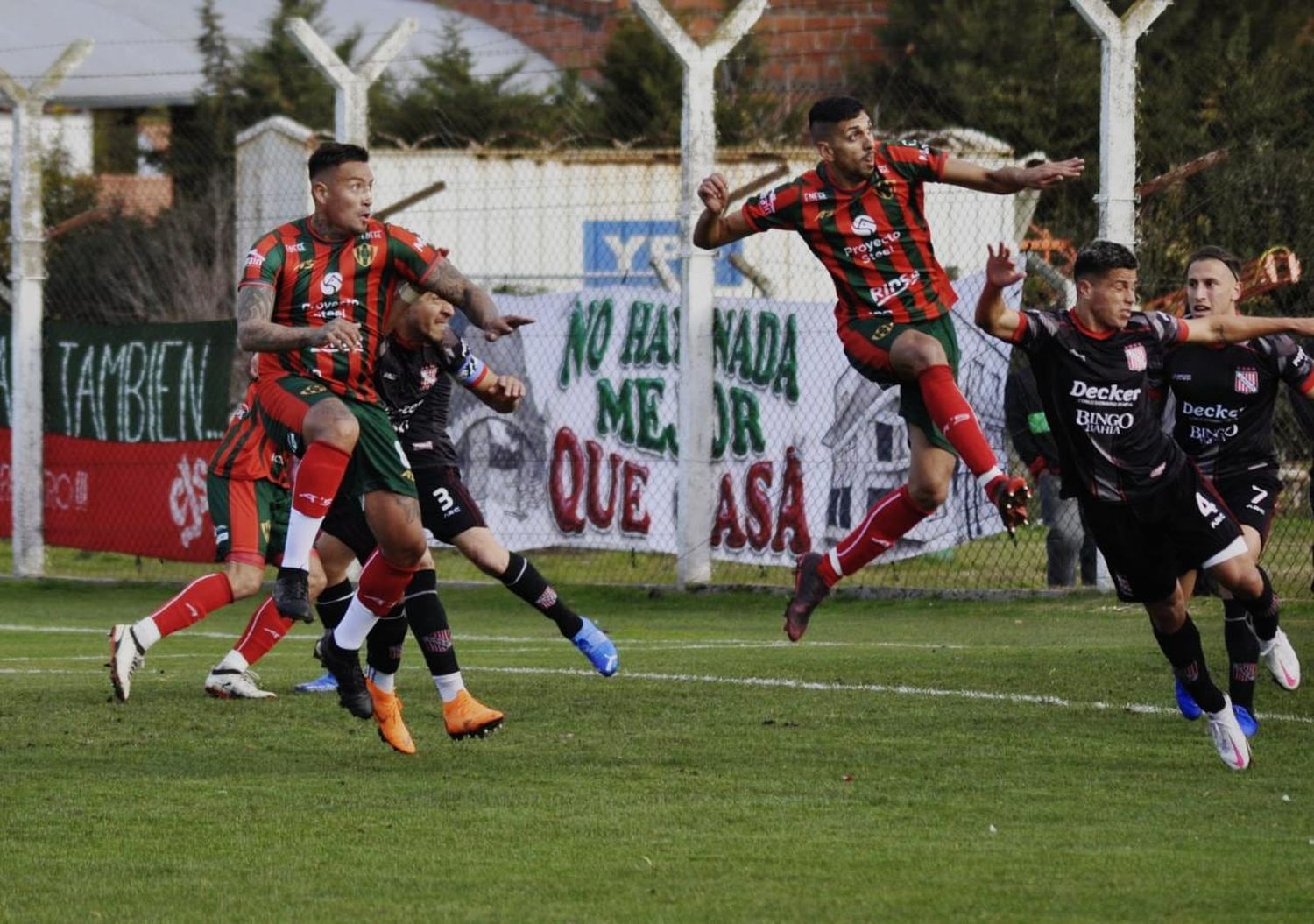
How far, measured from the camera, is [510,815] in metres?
6.85

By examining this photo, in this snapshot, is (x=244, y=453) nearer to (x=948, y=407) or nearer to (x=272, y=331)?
(x=272, y=331)

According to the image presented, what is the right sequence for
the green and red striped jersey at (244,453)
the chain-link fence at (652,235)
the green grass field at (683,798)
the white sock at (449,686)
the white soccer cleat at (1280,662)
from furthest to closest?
the chain-link fence at (652,235), the green and red striped jersey at (244,453), the white soccer cleat at (1280,662), the white sock at (449,686), the green grass field at (683,798)

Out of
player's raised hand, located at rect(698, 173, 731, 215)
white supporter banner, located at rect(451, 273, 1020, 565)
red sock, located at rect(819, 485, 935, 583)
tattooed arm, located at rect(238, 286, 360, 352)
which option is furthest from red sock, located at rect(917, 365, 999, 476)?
white supporter banner, located at rect(451, 273, 1020, 565)

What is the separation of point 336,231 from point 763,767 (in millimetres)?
2765

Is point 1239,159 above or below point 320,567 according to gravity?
above

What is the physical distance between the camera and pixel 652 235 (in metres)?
25.8

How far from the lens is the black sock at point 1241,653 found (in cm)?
863

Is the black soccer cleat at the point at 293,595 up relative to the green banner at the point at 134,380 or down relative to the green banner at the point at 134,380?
down

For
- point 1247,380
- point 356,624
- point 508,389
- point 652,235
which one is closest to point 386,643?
point 356,624

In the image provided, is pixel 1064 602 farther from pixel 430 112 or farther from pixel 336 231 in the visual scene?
pixel 430 112

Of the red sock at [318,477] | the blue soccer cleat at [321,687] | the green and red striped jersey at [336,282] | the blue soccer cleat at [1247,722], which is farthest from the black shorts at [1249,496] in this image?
the blue soccer cleat at [321,687]

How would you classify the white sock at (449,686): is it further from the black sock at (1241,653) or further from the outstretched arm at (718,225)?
the black sock at (1241,653)

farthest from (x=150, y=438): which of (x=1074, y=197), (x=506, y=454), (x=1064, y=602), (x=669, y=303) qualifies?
(x=1074, y=197)

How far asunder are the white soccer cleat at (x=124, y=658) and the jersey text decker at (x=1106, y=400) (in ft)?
13.6
